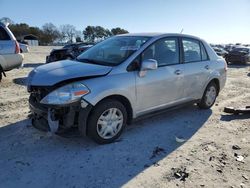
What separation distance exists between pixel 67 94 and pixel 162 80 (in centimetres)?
183

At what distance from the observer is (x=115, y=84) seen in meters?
4.35

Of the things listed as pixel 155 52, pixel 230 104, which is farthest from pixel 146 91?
pixel 230 104

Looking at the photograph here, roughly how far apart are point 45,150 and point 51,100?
790 mm

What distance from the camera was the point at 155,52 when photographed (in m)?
5.08

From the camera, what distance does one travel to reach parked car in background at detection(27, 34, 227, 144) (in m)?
4.12

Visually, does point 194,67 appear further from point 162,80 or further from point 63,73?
point 63,73

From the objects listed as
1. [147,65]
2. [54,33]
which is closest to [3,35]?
[147,65]

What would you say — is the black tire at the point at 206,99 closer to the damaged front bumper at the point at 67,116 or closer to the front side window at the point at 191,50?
the front side window at the point at 191,50

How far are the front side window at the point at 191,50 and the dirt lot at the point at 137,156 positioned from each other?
1.25 metres

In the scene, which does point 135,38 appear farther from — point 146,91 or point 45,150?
point 45,150

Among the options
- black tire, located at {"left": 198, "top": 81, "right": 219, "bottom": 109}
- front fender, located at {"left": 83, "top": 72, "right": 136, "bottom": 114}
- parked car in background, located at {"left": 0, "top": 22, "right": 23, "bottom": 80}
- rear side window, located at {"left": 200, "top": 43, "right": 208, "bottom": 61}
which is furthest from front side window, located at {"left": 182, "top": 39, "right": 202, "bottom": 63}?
parked car in background, located at {"left": 0, "top": 22, "right": 23, "bottom": 80}

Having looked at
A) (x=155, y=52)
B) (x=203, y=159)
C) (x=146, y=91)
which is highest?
(x=155, y=52)

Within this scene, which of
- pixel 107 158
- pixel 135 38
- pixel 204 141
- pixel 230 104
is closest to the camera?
pixel 107 158

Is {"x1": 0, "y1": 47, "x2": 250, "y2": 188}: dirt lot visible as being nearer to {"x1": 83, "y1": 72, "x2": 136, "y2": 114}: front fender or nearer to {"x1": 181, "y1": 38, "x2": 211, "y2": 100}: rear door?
{"x1": 181, "y1": 38, "x2": 211, "y2": 100}: rear door
